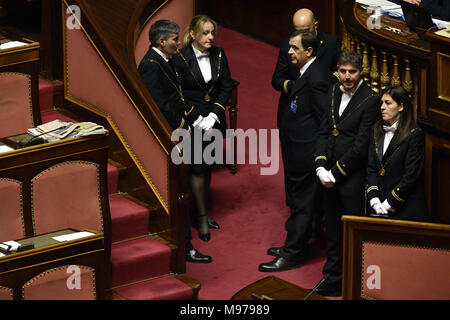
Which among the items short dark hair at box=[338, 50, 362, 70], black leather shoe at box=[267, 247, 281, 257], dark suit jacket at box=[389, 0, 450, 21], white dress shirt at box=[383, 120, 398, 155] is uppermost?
dark suit jacket at box=[389, 0, 450, 21]

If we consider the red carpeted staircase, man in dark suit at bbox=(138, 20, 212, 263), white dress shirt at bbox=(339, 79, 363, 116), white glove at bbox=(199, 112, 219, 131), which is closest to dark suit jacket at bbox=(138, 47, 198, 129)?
man in dark suit at bbox=(138, 20, 212, 263)

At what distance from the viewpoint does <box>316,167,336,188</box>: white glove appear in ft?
15.9

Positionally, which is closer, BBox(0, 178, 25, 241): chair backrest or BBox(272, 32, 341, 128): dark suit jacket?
BBox(0, 178, 25, 241): chair backrest

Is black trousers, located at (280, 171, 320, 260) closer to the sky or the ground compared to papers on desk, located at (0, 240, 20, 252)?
closer to the ground

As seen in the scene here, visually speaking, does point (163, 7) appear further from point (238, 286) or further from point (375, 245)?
point (375, 245)

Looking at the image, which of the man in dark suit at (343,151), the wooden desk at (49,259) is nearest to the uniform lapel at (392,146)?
the man in dark suit at (343,151)

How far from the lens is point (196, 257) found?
5.29 m

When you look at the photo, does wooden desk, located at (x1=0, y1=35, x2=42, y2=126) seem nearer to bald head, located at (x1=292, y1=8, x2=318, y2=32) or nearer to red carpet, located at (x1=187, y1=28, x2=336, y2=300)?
red carpet, located at (x1=187, y1=28, x2=336, y2=300)

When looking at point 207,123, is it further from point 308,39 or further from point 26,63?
point 26,63

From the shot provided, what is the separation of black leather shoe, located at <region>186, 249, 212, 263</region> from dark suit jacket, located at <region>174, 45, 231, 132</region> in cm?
74

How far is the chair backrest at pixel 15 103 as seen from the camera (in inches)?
207

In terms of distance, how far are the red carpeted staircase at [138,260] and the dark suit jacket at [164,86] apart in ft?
1.35

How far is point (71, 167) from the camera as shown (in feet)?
15.0
